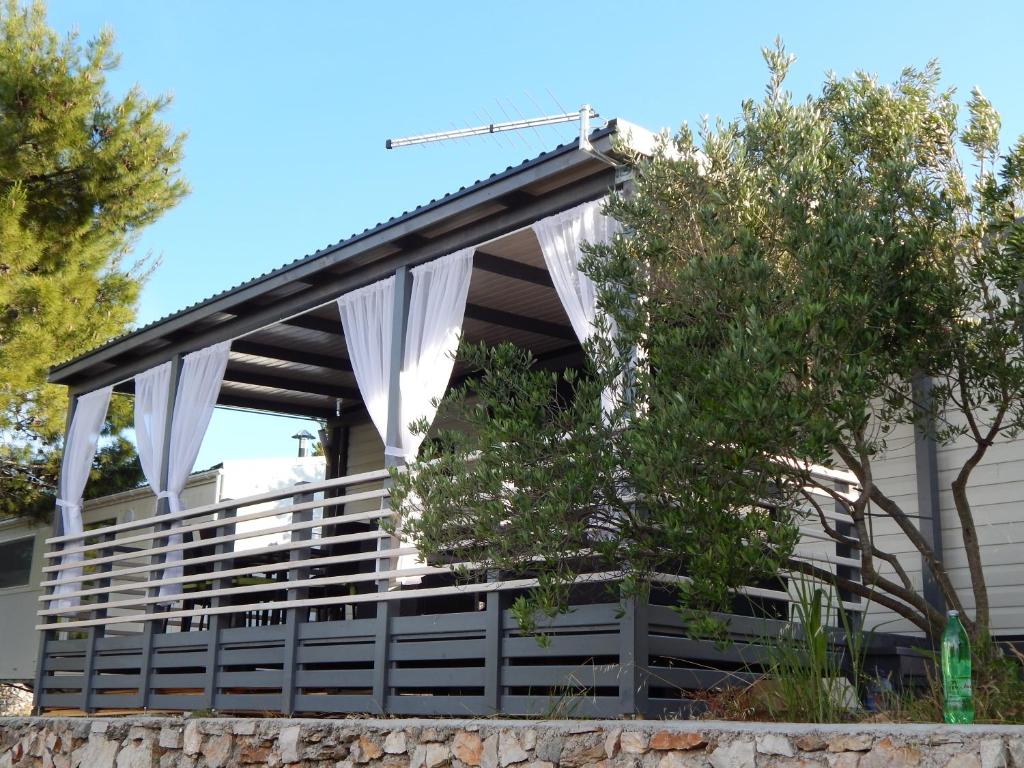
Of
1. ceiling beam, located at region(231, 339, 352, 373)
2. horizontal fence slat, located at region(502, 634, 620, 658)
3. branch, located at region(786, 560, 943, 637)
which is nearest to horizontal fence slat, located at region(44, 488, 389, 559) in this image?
horizontal fence slat, located at region(502, 634, 620, 658)

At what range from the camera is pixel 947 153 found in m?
5.46

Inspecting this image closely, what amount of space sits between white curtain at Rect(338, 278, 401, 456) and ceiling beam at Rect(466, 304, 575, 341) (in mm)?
1161

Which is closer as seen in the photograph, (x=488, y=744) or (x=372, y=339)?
(x=488, y=744)

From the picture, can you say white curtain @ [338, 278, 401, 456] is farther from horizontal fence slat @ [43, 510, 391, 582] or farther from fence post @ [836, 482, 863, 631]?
fence post @ [836, 482, 863, 631]

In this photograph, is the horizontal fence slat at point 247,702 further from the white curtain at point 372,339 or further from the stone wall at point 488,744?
the white curtain at point 372,339

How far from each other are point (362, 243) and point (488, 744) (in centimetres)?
367

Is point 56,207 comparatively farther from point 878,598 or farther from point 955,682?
point 955,682

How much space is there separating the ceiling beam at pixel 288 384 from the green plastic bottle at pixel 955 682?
7.76 metres

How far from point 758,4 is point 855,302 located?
1038 cm

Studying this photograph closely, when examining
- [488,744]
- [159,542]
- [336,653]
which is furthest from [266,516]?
[488,744]

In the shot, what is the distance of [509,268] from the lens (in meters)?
8.12

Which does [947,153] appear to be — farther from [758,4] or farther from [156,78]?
[156,78]

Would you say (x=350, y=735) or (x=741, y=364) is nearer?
(x=741, y=364)

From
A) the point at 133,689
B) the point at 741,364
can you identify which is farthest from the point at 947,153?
the point at 133,689
